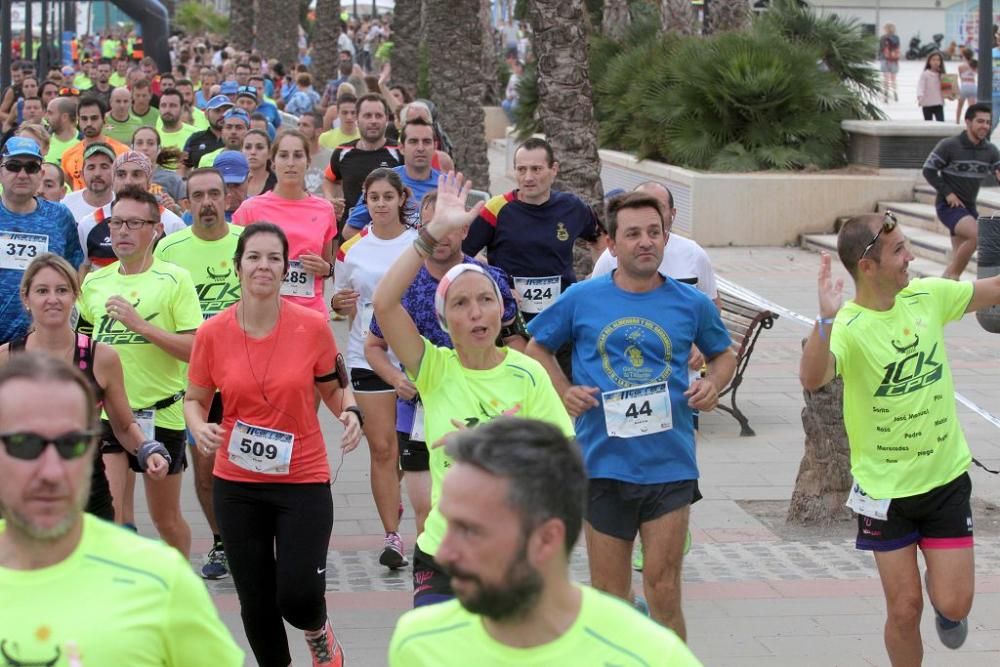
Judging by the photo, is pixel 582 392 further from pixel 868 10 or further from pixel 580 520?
pixel 868 10

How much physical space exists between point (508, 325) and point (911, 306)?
158cm

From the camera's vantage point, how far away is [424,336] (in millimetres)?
6797

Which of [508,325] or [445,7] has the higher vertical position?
[445,7]

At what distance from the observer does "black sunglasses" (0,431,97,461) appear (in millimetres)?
2900

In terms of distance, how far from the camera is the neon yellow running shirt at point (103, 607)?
2906mm

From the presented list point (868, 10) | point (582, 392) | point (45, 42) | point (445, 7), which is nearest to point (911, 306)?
point (582, 392)

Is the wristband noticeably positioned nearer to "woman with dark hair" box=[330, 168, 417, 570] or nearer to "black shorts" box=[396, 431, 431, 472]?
"black shorts" box=[396, 431, 431, 472]

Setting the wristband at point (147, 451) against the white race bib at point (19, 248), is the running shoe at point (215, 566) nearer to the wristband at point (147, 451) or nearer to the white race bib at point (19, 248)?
the white race bib at point (19, 248)

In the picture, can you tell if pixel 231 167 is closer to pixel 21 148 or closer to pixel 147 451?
pixel 21 148

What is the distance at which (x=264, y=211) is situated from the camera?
8867 mm

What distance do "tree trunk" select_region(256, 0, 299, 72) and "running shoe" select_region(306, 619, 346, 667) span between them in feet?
114

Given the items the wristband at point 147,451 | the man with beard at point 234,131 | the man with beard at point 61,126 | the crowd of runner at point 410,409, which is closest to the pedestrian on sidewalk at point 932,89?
the man with beard at point 234,131

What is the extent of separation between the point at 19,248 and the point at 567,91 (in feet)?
20.7

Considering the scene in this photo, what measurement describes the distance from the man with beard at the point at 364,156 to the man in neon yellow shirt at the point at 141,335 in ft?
15.3
